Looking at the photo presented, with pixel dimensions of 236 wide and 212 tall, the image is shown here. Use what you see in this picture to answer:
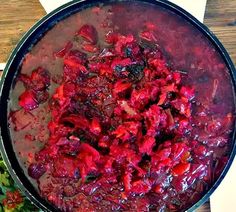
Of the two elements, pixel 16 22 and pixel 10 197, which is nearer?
pixel 10 197

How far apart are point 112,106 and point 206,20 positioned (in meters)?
0.69

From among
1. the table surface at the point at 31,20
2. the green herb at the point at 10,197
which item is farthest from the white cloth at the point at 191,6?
the green herb at the point at 10,197

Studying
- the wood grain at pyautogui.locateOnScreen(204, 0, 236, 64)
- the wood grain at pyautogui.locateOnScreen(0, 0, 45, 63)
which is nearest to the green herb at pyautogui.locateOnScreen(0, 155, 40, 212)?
the wood grain at pyautogui.locateOnScreen(0, 0, 45, 63)

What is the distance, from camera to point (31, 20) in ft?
7.41

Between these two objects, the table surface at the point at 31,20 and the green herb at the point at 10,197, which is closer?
the green herb at the point at 10,197

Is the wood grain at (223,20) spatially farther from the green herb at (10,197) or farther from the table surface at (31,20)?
the green herb at (10,197)

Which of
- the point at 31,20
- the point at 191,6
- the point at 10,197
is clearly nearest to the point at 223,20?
the point at 191,6

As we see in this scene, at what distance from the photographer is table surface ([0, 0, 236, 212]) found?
2258 mm

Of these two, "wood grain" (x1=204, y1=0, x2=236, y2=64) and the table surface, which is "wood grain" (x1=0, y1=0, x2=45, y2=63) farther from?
"wood grain" (x1=204, y1=0, x2=236, y2=64)

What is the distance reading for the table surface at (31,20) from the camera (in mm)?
2258

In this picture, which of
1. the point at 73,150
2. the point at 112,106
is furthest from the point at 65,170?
the point at 112,106

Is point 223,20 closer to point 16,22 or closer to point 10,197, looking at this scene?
point 16,22

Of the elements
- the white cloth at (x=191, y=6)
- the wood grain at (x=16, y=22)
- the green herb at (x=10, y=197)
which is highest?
the white cloth at (x=191, y=6)

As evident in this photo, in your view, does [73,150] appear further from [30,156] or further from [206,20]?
[206,20]
